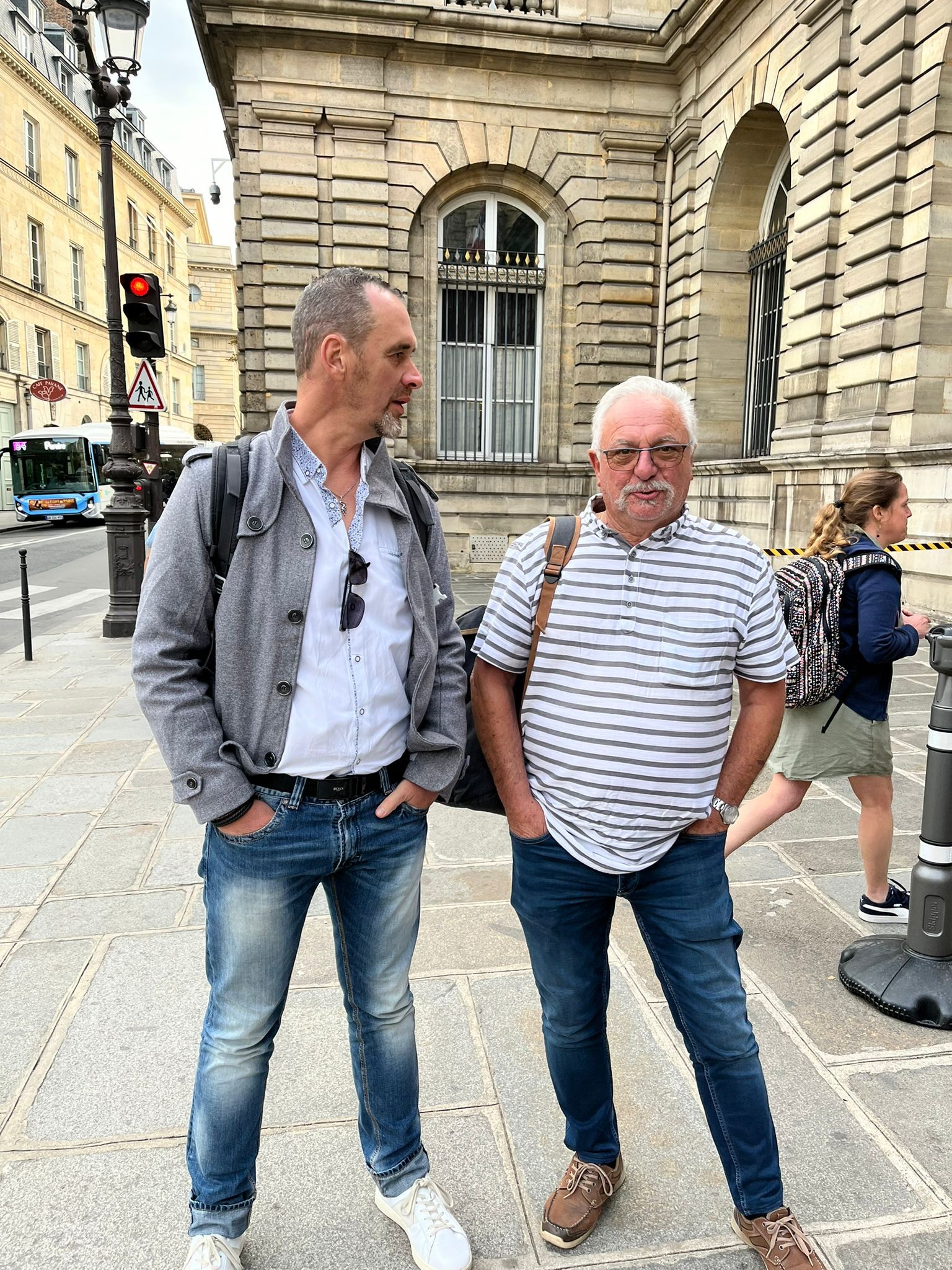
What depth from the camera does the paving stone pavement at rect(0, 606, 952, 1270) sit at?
2.03 metres

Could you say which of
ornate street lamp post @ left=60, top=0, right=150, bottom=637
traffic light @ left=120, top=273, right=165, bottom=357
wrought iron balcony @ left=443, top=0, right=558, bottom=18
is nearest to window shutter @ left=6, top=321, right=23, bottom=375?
wrought iron balcony @ left=443, top=0, right=558, bottom=18

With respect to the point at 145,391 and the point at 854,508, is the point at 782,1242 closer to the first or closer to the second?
the point at 854,508

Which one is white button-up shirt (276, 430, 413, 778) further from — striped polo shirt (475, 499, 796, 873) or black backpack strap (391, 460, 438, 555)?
striped polo shirt (475, 499, 796, 873)

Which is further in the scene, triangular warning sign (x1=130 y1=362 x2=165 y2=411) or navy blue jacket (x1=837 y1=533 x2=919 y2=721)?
triangular warning sign (x1=130 y1=362 x2=165 y2=411)

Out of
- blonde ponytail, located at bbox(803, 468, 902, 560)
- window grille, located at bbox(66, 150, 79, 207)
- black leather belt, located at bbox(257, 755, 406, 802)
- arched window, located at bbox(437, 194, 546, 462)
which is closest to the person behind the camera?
black leather belt, located at bbox(257, 755, 406, 802)

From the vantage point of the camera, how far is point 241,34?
12.9m

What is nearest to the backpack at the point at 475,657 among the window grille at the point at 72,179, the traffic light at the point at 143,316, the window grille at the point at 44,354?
the traffic light at the point at 143,316

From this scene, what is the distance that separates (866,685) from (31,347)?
39.7 meters

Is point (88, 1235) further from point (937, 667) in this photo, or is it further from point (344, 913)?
point (937, 667)

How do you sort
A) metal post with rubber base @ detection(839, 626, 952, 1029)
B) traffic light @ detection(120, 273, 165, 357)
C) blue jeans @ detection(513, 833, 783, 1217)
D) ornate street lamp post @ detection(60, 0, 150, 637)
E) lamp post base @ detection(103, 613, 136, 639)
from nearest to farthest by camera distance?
1. blue jeans @ detection(513, 833, 783, 1217)
2. metal post with rubber base @ detection(839, 626, 952, 1029)
3. ornate street lamp post @ detection(60, 0, 150, 637)
4. traffic light @ detection(120, 273, 165, 357)
5. lamp post base @ detection(103, 613, 136, 639)

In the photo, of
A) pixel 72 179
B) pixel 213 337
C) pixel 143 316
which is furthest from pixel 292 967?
pixel 213 337

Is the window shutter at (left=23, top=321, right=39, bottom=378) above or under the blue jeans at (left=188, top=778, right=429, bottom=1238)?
above

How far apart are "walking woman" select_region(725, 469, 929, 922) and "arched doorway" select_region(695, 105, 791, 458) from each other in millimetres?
10214

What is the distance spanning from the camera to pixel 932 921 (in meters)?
2.94
